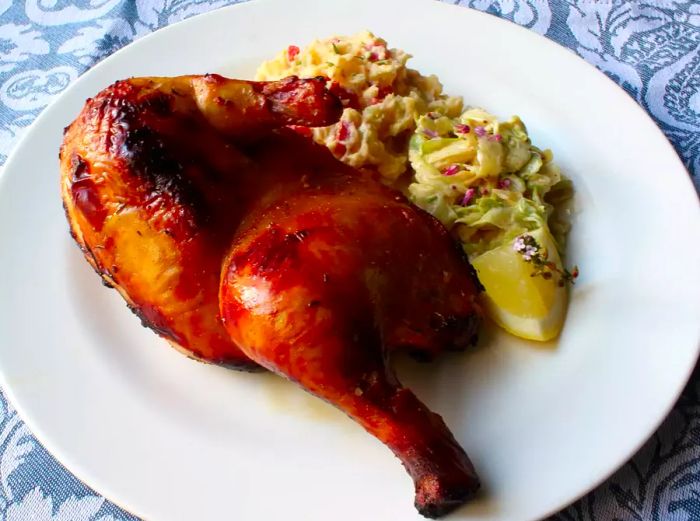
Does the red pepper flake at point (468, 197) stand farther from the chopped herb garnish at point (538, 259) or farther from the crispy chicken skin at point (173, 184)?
the crispy chicken skin at point (173, 184)

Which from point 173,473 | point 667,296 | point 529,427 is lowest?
point 173,473

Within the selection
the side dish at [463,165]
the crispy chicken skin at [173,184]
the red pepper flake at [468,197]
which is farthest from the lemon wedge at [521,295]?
the crispy chicken skin at [173,184]

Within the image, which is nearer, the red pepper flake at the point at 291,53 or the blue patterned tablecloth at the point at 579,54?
the blue patterned tablecloth at the point at 579,54

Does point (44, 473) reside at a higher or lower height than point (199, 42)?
lower

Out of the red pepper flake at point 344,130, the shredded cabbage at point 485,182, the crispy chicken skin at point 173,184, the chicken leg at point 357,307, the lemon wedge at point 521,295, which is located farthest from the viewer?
the red pepper flake at point 344,130

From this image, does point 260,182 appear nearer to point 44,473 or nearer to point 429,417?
point 429,417

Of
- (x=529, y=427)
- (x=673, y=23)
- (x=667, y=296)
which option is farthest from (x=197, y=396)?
(x=673, y=23)
